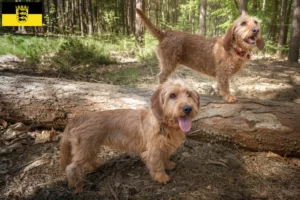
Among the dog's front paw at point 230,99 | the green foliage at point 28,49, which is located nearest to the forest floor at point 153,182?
the dog's front paw at point 230,99

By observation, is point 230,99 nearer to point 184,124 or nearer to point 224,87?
point 224,87

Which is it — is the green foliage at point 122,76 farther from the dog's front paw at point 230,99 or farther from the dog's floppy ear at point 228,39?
the dog's front paw at point 230,99

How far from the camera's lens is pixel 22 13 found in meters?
14.6

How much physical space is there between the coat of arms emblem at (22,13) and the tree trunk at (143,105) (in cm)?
1082

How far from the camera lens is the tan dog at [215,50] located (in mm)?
4750

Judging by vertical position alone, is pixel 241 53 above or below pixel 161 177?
above

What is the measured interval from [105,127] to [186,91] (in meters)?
1.19

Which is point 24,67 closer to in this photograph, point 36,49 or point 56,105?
point 36,49

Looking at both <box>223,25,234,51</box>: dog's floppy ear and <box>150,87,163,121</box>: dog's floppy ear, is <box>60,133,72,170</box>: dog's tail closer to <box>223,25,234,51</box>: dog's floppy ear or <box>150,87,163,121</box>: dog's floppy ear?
<box>150,87,163,121</box>: dog's floppy ear

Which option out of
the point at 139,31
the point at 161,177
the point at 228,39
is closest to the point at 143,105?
the point at 161,177

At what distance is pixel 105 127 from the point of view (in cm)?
349

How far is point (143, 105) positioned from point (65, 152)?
1596mm

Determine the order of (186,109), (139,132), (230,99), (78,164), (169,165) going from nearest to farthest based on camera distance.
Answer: (186,109) → (78,164) → (139,132) → (169,165) → (230,99)

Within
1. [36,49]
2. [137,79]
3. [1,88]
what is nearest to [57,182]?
[1,88]
